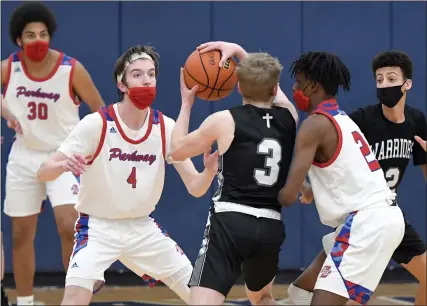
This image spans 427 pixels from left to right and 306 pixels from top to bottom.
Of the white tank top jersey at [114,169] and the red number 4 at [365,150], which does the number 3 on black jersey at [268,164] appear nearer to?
the red number 4 at [365,150]

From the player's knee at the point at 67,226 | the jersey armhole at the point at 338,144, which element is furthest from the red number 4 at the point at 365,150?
the player's knee at the point at 67,226

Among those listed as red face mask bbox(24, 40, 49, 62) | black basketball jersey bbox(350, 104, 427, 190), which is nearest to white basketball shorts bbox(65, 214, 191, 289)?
black basketball jersey bbox(350, 104, 427, 190)

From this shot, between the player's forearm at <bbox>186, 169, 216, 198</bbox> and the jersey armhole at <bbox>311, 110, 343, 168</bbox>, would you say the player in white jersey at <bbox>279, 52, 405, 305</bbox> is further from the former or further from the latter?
the player's forearm at <bbox>186, 169, 216, 198</bbox>

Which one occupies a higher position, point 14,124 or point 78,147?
point 14,124

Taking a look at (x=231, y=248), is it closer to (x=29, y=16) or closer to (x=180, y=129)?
(x=180, y=129)

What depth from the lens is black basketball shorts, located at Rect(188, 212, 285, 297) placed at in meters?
5.07

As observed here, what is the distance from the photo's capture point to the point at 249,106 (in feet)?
17.3

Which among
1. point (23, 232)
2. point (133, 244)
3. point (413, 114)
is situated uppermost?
point (413, 114)

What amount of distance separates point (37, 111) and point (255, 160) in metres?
2.98

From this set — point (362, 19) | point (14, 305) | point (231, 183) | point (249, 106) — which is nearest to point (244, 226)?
point (231, 183)

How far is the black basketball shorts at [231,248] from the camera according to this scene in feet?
16.6

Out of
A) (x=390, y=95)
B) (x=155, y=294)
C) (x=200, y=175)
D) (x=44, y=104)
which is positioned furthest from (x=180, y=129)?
(x=155, y=294)

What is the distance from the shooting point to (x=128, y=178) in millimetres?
5805

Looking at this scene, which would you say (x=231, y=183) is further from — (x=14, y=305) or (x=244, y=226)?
(x=14, y=305)
